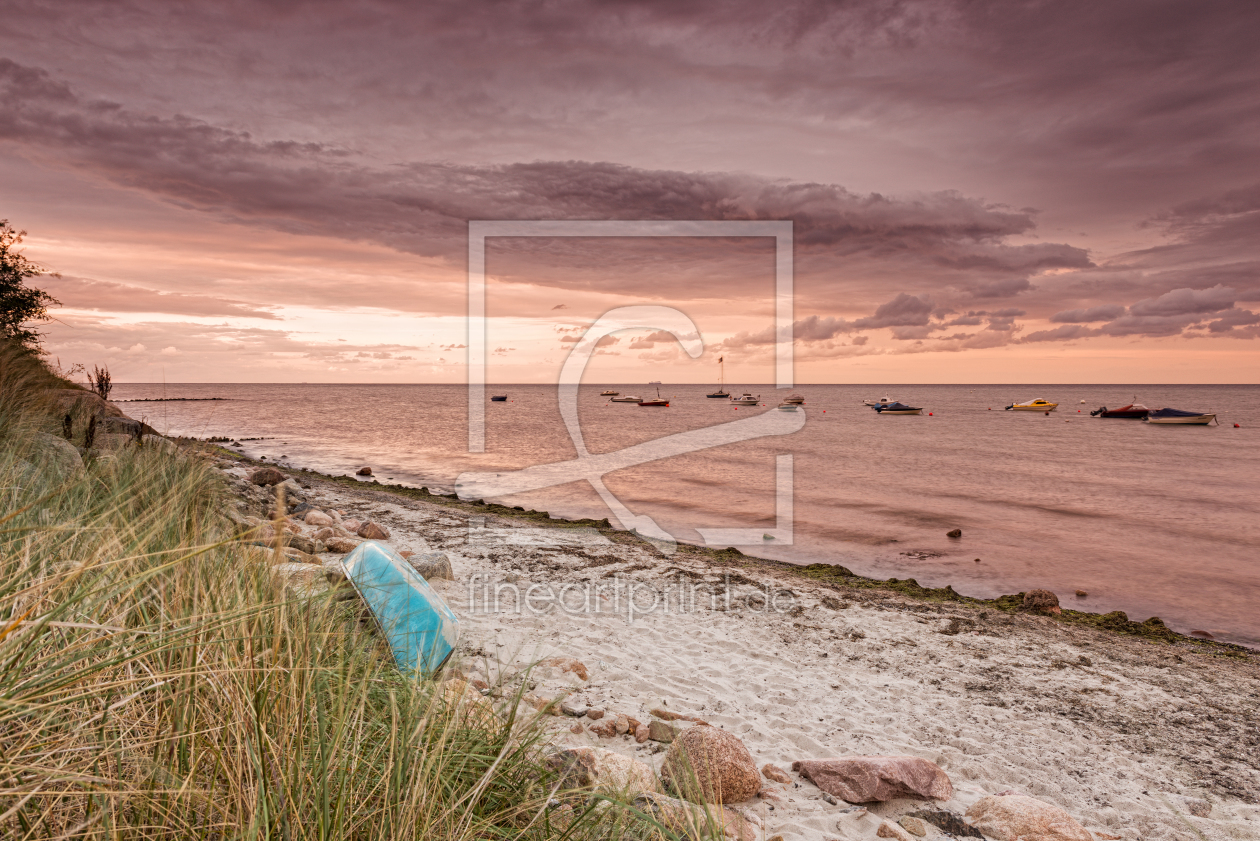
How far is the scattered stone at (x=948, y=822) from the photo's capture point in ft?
14.6

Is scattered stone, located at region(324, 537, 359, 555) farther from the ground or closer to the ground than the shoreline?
farther from the ground

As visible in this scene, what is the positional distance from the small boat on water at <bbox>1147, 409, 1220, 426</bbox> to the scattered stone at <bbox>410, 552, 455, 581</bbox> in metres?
Answer: 81.8

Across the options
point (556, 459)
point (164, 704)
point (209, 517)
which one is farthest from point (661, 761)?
point (556, 459)

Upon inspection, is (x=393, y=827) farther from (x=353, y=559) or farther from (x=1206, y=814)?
(x=1206, y=814)

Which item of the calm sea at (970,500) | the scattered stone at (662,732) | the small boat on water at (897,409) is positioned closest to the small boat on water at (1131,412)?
the small boat on water at (897,409)

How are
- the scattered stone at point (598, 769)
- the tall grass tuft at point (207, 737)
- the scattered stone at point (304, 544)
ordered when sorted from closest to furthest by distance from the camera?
the tall grass tuft at point (207, 737) → the scattered stone at point (598, 769) → the scattered stone at point (304, 544)

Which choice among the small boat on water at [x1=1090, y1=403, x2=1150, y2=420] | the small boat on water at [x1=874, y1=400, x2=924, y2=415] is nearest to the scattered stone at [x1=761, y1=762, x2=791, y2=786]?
the small boat on water at [x1=874, y1=400, x2=924, y2=415]

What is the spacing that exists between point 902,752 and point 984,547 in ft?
44.2

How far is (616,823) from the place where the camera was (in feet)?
8.41

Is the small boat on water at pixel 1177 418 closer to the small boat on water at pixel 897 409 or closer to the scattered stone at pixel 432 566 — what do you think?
the small boat on water at pixel 897 409

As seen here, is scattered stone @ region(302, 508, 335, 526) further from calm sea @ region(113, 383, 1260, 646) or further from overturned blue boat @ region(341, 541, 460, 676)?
overturned blue boat @ region(341, 541, 460, 676)

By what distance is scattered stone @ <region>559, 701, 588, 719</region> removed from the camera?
5527mm

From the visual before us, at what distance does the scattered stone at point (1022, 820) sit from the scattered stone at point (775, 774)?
4.28 feet

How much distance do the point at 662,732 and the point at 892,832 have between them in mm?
1792
